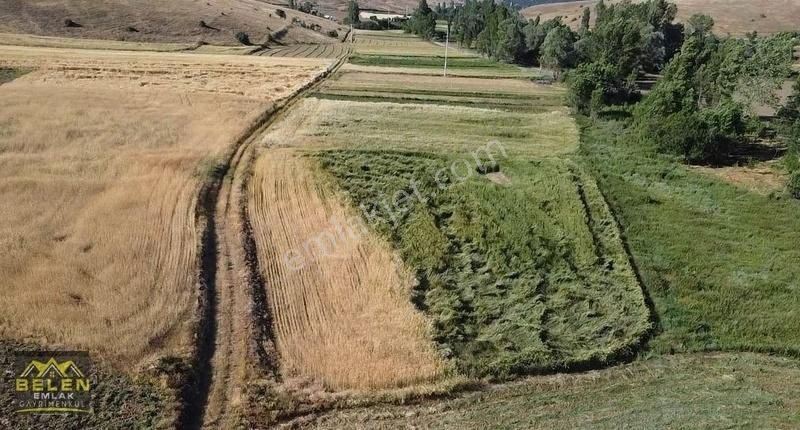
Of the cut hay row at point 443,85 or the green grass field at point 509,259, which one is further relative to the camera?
the cut hay row at point 443,85

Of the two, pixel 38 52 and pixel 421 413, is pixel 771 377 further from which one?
pixel 38 52

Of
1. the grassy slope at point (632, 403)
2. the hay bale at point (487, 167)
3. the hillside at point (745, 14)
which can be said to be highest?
the hillside at point (745, 14)

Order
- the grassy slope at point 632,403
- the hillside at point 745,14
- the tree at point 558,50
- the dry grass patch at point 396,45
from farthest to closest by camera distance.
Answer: the hillside at point 745,14, the dry grass patch at point 396,45, the tree at point 558,50, the grassy slope at point 632,403

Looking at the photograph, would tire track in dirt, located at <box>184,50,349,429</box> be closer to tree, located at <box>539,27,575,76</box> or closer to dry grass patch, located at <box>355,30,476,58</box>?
tree, located at <box>539,27,575,76</box>

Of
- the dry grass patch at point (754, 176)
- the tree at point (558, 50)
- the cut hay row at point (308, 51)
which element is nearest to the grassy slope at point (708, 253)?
the dry grass patch at point (754, 176)

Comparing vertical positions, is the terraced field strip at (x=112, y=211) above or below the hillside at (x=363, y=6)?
below

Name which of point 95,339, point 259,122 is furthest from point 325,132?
point 95,339

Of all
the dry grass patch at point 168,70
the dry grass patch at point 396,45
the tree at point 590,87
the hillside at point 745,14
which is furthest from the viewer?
the hillside at point 745,14

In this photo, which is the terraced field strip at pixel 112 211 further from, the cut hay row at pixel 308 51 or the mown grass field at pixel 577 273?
the cut hay row at pixel 308 51
